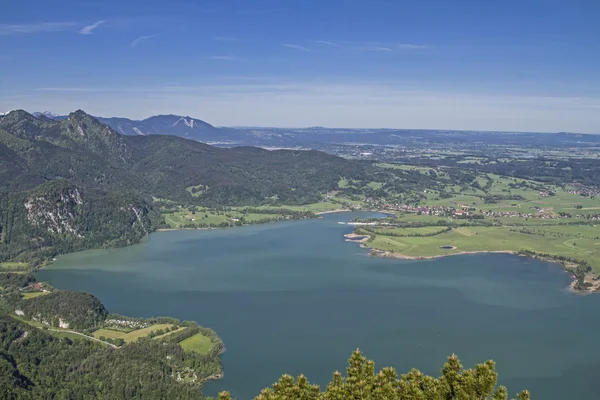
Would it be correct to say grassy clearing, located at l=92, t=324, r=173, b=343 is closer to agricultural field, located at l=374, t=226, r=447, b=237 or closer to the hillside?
the hillside

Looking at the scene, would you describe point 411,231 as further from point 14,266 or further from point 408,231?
point 14,266

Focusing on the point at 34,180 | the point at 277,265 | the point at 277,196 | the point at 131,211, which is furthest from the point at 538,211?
the point at 34,180

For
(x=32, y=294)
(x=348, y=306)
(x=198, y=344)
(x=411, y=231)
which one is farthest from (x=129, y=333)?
(x=411, y=231)

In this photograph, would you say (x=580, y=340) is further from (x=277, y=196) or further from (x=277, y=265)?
(x=277, y=196)

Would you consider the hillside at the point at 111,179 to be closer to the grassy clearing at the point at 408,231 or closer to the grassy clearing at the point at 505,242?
the grassy clearing at the point at 408,231

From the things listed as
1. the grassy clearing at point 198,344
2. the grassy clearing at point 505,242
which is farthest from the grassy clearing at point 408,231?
the grassy clearing at point 198,344
